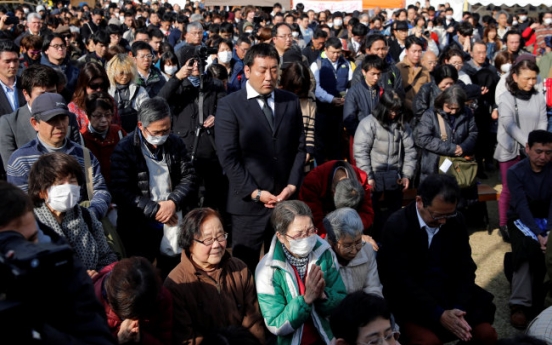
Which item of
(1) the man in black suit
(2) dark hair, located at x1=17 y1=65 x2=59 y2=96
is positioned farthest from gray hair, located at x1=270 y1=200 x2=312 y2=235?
(2) dark hair, located at x1=17 y1=65 x2=59 y2=96

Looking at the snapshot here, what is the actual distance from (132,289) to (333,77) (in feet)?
18.2

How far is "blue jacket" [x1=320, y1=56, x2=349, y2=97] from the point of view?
26.5ft

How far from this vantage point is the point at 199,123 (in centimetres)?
607

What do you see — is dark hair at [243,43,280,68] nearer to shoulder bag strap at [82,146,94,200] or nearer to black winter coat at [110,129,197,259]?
black winter coat at [110,129,197,259]

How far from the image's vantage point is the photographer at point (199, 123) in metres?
6.04

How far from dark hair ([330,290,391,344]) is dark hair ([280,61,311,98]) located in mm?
3217

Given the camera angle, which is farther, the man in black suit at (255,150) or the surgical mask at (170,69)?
the surgical mask at (170,69)

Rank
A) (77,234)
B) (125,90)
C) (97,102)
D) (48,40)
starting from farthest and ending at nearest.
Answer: (48,40) < (125,90) < (97,102) < (77,234)

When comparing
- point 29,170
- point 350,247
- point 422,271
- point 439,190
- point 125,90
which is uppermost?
point 125,90

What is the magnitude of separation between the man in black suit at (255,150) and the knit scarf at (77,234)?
4.41ft

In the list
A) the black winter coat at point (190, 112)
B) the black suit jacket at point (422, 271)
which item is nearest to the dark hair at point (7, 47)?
the black winter coat at point (190, 112)

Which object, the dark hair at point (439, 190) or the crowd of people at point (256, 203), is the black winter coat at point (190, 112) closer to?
the crowd of people at point (256, 203)

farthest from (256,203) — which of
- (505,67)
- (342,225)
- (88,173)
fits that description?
(505,67)

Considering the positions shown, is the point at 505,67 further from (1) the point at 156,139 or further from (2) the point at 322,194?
(1) the point at 156,139
